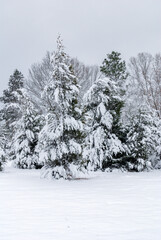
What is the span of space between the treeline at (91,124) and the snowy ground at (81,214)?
10.6 ft

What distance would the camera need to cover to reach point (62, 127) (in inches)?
436

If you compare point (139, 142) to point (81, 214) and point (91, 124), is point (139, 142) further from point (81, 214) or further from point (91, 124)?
point (81, 214)

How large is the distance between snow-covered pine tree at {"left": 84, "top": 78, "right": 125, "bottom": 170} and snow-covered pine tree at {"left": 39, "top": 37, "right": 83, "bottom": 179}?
2259 millimetres

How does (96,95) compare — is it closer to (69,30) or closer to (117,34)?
(117,34)

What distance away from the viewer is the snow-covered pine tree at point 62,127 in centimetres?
1101

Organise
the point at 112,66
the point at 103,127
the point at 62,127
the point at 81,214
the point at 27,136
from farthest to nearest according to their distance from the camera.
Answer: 1. the point at 112,66
2. the point at 27,136
3. the point at 103,127
4. the point at 62,127
5. the point at 81,214

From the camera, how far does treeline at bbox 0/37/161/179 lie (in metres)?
11.3

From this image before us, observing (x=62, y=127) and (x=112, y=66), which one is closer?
(x=62, y=127)

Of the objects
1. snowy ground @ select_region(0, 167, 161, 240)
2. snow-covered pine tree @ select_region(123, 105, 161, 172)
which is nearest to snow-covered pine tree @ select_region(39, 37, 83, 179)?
snowy ground @ select_region(0, 167, 161, 240)

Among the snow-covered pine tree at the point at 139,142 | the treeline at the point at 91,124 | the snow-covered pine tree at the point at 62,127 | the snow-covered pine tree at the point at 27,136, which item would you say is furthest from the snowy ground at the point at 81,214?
the snow-covered pine tree at the point at 27,136

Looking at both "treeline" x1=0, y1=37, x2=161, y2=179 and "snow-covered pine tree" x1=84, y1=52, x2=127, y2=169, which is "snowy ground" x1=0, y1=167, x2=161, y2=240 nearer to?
"treeline" x1=0, y1=37, x2=161, y2=179

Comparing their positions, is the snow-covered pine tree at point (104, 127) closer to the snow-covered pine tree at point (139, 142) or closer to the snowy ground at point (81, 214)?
the snow-covered pine tree at point (139, 142)

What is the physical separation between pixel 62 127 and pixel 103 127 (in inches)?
150

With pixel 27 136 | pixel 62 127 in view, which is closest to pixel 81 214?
pixel 62 127
